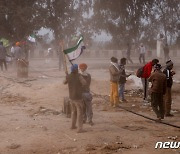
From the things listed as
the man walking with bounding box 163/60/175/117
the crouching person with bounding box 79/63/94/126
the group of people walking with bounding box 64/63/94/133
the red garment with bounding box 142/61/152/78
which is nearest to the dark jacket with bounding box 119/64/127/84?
the red garment with bounding box 142/61/152/78

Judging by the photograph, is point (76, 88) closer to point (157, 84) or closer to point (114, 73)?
point (157, 84)

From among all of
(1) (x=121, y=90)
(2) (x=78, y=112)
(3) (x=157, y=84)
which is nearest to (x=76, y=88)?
(2) (x=78, y=112)

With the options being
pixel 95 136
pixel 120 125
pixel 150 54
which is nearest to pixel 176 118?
pixel 120 125

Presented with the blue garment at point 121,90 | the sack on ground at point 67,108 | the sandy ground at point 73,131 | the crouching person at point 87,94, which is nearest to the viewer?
the sandy ground at point 73,131

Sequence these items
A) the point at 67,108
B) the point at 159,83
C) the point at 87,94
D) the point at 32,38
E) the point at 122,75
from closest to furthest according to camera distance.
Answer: the point at 87,94 < the point at 159,83 < the point at 67,108 < the point at 122,75 < the point at 32,38

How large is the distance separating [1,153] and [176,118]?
4982mm

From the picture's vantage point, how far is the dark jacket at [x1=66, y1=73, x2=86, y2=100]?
8312 mm

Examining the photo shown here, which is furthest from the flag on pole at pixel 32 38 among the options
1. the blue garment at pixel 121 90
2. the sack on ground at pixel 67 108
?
the sack on ground at pixel 67 108

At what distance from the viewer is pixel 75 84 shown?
8305 millimetres

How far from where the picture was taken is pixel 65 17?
2509cm

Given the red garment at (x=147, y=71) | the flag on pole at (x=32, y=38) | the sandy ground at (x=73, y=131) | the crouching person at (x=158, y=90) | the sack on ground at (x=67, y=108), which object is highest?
the flag on pole at (x=32, y=38)

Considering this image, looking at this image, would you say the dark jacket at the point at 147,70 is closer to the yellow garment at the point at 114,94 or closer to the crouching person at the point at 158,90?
the yellow garment at the point at 114,94

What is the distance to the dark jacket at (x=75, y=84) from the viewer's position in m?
8.31

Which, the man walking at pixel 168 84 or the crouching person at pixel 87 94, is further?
the man walking at pixel 168 84
